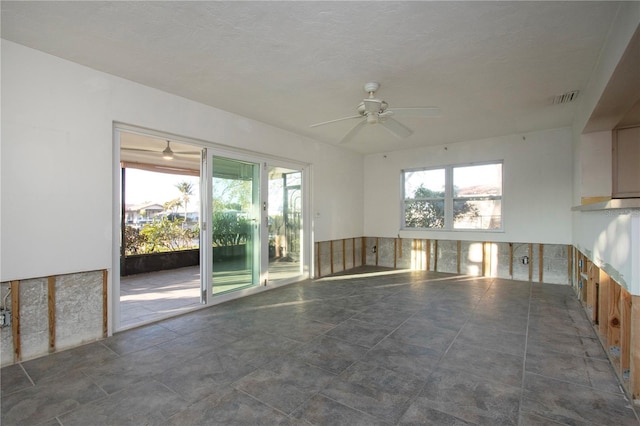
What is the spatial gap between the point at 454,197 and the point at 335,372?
5024 millimetres

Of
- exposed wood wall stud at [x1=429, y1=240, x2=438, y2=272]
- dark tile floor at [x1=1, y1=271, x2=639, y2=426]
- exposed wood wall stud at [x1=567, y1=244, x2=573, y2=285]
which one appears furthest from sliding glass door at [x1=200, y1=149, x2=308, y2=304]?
exposed wood wall stud at [x1=567, y1=244, x2=573, y2=285]

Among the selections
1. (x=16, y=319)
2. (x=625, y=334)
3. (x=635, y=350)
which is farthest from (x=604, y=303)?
(x=16, y=319)

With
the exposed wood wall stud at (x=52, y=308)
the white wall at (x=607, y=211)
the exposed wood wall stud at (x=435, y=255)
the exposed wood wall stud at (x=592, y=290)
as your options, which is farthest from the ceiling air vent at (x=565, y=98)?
the exposed wood wall stud at (x=52, y=308)

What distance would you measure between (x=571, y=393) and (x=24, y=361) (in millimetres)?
4317

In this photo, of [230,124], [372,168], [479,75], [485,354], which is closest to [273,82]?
[230,124]

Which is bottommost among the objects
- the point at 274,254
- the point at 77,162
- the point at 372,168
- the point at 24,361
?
the point at 24,361

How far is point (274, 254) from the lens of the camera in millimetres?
5297

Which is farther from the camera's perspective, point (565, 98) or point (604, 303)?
point (565, 98)

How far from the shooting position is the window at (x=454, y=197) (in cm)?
598

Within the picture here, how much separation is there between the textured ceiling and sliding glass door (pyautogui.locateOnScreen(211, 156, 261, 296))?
41.1 inches

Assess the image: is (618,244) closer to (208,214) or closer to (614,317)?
(614,317)

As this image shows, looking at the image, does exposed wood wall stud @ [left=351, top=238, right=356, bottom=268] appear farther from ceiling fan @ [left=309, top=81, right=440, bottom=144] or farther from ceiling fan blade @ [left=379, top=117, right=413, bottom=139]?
ceiling fan @ [left=309, top=81, right=440, bottom=144]

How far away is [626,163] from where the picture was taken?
13.3 ft

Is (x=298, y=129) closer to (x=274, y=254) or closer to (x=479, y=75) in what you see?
(x=274, y=254)
